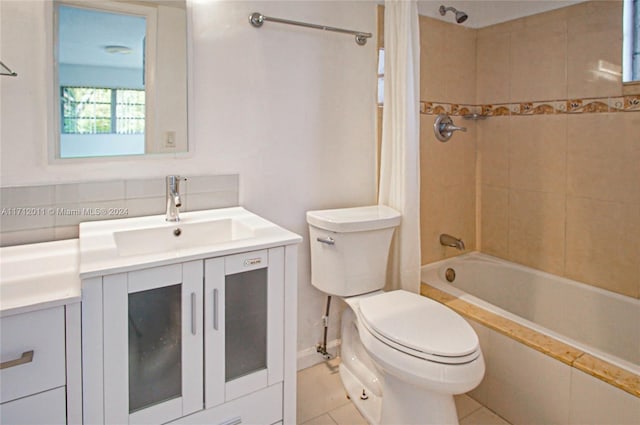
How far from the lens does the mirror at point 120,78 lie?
156 centimetres

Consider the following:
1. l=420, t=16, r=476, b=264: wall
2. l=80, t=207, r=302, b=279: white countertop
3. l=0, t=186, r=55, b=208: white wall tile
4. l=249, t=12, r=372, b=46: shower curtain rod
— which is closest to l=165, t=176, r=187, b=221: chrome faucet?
l=80, t=207, r=302, b=279: white countertop

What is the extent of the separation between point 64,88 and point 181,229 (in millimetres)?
653

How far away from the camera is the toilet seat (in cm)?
145

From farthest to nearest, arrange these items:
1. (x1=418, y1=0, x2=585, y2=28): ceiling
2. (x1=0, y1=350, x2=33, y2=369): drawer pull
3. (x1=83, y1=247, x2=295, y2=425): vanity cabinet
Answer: (x1=418, y1=0, x2=585, y2=28): ceiling, (x1=83, y1=247, x2=295, y2=425): vanity cabinet, (x1=0, y1=350, x2=33, y2=369): drawer pull

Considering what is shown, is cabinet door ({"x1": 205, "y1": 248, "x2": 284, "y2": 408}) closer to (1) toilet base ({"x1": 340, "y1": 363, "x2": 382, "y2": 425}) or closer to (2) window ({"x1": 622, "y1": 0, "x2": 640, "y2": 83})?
(1) toilet base ({"x1": 340, "y1": 363, "x2": 382, "y2": 425})

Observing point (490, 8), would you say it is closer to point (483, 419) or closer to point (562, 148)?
point (562, 148)

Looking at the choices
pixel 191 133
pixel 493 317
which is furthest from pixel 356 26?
pixel 493 317

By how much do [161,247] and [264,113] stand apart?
77 centimetres

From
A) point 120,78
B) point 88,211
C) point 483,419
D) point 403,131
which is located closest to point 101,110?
point 120,78

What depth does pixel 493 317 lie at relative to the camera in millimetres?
1934

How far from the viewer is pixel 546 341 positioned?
1.72 m

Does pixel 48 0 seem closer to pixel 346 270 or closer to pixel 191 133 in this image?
pixel 191 133

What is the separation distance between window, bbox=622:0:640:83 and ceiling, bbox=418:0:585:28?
0.99 ft

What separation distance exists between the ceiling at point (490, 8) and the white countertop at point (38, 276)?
84.9 inches
